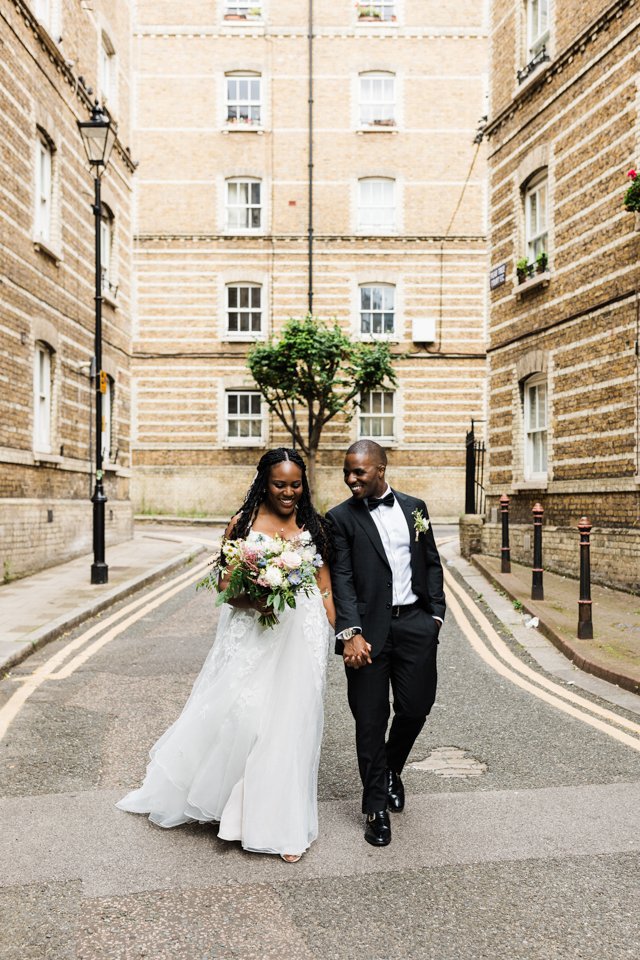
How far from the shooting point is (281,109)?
29.9 meters

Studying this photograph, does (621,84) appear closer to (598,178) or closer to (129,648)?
(598,178)

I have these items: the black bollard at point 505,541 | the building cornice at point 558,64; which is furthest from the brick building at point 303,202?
the black bollard at point 505,541

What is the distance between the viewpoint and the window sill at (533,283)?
1480 centimetres

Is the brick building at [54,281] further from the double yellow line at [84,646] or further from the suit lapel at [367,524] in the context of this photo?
the suit lapel at [367,524]

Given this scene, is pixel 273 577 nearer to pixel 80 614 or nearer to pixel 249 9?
pixel 80 614

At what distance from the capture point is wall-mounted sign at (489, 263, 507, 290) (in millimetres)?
16639

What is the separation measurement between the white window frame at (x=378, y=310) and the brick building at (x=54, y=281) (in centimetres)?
1111

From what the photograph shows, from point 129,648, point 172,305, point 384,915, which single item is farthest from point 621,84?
point 172,305

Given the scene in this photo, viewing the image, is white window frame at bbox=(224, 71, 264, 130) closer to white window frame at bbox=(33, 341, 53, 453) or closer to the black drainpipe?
the black drainpipe

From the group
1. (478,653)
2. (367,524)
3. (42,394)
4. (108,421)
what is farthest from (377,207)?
(367,524)

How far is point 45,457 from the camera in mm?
15211

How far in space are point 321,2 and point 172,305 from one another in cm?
1132

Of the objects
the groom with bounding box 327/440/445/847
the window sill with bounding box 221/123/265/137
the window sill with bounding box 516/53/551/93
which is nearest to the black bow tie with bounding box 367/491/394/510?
the groom with bounding box 327/440/445/847

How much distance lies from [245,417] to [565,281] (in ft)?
54.7
